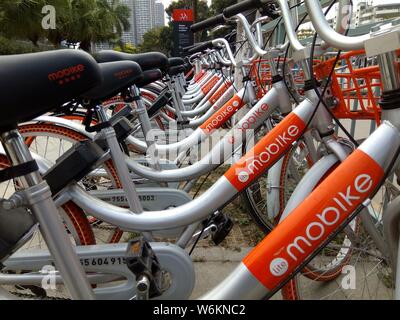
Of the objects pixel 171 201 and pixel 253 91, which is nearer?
pixel 171 201

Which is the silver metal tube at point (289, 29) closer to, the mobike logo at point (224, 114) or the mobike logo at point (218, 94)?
the mobike logo at point (224, 114)

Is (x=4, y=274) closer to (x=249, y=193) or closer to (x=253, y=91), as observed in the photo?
(x=249, y=193)

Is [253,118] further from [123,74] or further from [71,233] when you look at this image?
[71,233]

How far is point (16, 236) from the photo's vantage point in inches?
37.0

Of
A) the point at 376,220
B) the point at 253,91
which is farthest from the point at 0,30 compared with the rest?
the point at 376,220

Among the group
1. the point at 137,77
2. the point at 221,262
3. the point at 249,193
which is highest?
the point at 137,77

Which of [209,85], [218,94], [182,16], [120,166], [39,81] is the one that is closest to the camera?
[39,81]

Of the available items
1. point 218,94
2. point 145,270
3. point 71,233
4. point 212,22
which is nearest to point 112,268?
point 145,270

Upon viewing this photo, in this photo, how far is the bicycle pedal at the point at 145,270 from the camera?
120cm

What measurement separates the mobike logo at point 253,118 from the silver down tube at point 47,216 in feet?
3.78

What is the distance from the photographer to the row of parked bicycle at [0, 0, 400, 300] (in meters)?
0.86

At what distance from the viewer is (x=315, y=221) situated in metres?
0.89

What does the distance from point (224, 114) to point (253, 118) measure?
1.68ft

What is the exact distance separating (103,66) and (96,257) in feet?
2.43
